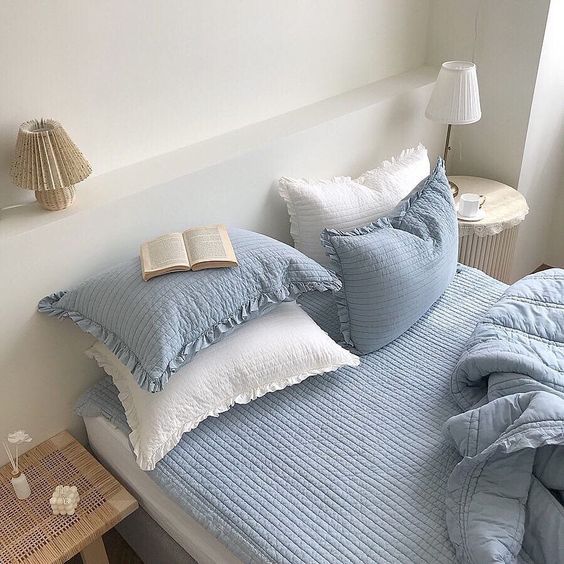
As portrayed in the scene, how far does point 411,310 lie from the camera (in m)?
1.75

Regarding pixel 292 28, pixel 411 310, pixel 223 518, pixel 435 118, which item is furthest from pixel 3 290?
pixel 435 118

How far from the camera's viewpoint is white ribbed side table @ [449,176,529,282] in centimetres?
219

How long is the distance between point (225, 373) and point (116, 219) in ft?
1.45

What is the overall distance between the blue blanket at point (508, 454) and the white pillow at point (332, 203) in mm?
536

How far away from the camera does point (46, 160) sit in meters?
1.40

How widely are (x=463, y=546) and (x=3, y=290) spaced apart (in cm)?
104

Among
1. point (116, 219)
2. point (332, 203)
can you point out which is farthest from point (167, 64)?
point (332, 203)

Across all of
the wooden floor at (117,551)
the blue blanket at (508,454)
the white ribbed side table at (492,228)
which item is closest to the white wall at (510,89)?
the white ribbed side table at (492,228)

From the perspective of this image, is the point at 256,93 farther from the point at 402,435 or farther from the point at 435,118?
the point at 402,435

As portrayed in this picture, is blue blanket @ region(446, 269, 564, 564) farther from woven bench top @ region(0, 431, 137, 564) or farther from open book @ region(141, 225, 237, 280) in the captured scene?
woven bench top @ region(0, 431, 137, 564)

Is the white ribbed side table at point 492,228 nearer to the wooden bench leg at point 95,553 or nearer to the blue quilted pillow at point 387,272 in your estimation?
the blue quilted pillow at point 387,272

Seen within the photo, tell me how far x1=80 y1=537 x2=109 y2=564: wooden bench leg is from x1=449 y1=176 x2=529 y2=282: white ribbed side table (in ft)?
4.64

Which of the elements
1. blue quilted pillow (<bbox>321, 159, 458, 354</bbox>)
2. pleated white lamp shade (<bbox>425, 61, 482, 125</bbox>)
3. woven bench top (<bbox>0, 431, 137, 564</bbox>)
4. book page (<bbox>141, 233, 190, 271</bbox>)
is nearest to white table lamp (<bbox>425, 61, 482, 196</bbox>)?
pleated white lamp shade (<bbox>425, 61, 482, 125</bbox>)

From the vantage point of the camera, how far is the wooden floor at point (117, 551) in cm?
175
